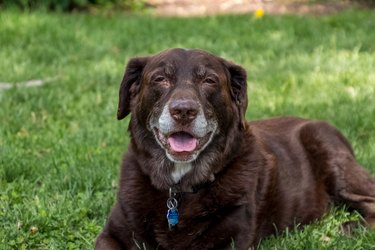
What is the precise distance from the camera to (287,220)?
4.40m

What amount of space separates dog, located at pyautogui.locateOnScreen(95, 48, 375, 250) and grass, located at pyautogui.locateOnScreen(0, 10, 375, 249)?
1.03 ft

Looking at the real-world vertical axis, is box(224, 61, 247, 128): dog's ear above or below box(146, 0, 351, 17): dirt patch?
above

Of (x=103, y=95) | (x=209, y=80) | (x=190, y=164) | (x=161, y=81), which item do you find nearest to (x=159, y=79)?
(x=161, y=81)

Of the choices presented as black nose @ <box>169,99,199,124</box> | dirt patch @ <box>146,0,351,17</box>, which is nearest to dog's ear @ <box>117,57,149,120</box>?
black nose @ <box>169,99,199,124</box>

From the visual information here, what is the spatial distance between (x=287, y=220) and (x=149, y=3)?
10.6 m

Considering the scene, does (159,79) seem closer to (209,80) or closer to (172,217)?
(209,80)

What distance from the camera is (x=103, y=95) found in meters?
7.61

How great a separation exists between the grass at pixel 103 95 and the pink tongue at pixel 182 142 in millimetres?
789

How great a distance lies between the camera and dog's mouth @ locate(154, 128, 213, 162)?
3.75 meters

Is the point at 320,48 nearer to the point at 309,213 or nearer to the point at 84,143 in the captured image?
the point at 84,143

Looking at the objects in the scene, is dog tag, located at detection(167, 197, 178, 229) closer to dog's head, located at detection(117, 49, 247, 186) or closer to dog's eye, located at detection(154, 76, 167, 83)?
dog's head, located at detection(117, 49, 247, 186)

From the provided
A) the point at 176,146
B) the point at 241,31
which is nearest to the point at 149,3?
the point at 241,31

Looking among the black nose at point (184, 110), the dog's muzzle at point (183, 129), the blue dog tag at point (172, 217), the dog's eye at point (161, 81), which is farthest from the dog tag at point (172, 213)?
the dog's eye at point (161, 81)

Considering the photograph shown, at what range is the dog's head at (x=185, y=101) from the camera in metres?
3.68
